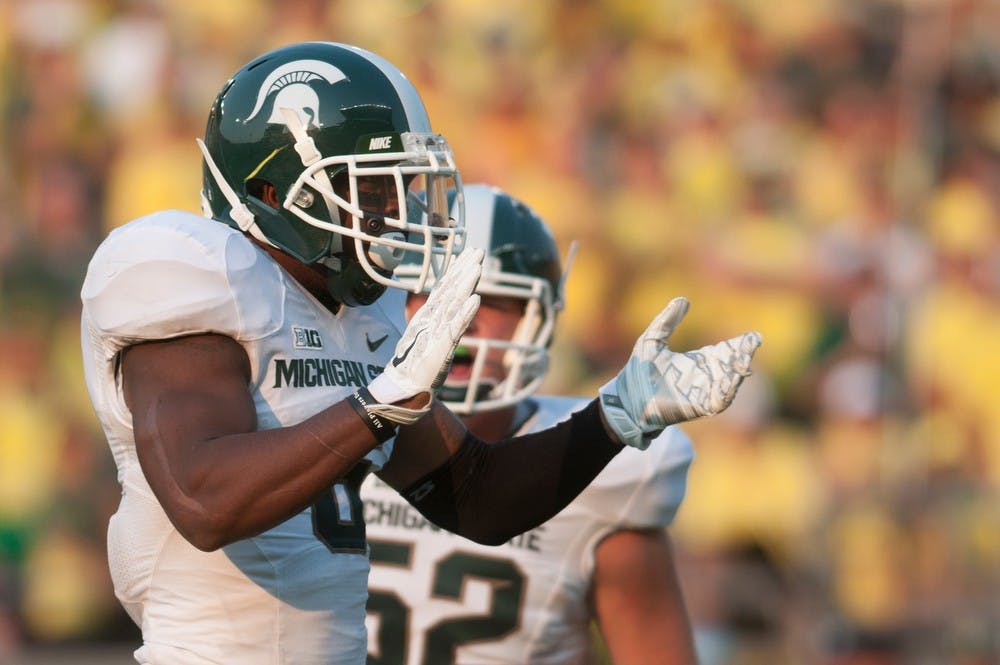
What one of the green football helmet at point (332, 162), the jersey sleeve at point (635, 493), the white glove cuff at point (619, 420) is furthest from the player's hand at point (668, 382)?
the jersey sleeve at point (635, 493)

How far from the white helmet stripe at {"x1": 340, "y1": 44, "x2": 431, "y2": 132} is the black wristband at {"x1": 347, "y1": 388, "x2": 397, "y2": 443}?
50 cm

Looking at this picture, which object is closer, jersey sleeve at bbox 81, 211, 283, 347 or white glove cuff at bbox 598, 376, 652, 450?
jersey sleeve at bbox 81, 211, 283, 347

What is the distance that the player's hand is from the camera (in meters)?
2.06

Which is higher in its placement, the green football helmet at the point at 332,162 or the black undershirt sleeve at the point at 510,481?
the green football helmet at the point at 332,162

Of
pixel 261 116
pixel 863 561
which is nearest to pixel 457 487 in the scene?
pixel 261 116

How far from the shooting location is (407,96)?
85.4 inches

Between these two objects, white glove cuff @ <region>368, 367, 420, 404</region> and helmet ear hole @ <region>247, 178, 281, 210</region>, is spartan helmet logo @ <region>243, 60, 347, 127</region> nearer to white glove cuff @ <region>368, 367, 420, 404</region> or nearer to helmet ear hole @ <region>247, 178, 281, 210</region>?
helmet ear hole @ <region>247, 178, 281, 210</region>

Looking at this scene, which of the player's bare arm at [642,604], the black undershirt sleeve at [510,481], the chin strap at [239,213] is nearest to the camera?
the chin strap at [239,213]

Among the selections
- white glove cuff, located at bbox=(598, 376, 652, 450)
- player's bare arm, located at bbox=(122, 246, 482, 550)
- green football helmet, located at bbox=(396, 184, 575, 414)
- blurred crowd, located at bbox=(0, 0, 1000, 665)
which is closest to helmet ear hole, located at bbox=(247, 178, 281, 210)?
player's bare arm, located at bbox=(122, 246, 482, 550)

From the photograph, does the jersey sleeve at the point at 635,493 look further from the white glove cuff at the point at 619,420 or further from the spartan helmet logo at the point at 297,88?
the spartan helmet logo at the point at 297,88

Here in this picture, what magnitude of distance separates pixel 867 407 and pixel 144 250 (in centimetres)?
418

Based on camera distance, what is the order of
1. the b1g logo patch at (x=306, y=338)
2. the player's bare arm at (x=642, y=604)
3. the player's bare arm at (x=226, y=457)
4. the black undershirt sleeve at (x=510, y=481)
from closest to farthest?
the player's bare arm at (x=226, y=457) → the b1g logo patch at (x=306, y=338) → the black undershirt sleeve at (x=510, y=481) → the player's bare arm at (x=642, y=604)

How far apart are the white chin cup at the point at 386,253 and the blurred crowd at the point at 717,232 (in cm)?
312

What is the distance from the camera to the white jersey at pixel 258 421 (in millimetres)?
1900
